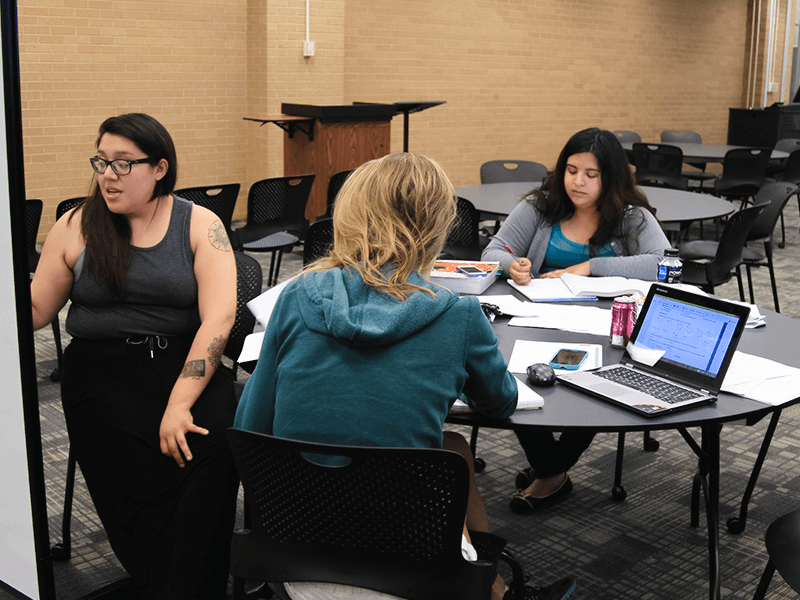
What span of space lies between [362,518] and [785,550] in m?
0.89

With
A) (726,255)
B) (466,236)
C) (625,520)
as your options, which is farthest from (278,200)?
(625,520)

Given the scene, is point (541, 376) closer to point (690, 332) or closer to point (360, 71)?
point (690, 332)

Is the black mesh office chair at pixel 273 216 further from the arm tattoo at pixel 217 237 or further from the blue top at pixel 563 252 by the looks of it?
the arm tattoo at pixel 217 237

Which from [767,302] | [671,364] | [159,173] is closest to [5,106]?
[159,173]

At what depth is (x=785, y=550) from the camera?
1681mm

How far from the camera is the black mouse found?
1873 mm

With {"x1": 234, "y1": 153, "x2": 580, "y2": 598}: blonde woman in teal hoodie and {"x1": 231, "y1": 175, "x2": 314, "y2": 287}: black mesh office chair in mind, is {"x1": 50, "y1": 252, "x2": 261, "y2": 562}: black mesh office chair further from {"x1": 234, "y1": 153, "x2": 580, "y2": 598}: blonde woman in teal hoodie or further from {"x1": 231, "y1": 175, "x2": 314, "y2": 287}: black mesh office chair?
{"x1": 231, "y1": 175, "x2": 314, "y2": 287}: black mesh office chair

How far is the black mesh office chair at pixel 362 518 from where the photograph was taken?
1.35 m

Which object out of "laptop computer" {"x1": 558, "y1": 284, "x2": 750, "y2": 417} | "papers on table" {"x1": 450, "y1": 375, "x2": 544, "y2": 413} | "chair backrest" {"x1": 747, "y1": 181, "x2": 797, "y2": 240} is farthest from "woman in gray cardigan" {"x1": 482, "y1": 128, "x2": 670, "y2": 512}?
"chair backrest" {"x1": 747, "y1": 181, "x2": 797, "y2": 240}

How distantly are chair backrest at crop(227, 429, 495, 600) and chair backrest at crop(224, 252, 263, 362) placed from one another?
3.44 ft

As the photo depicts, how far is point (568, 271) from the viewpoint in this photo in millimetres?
2936

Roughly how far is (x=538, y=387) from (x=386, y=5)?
24.6ft

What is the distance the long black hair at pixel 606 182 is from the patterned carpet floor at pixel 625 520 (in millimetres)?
866

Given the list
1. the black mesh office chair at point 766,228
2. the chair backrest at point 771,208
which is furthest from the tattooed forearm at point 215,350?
the chair backrest at point 771,208
